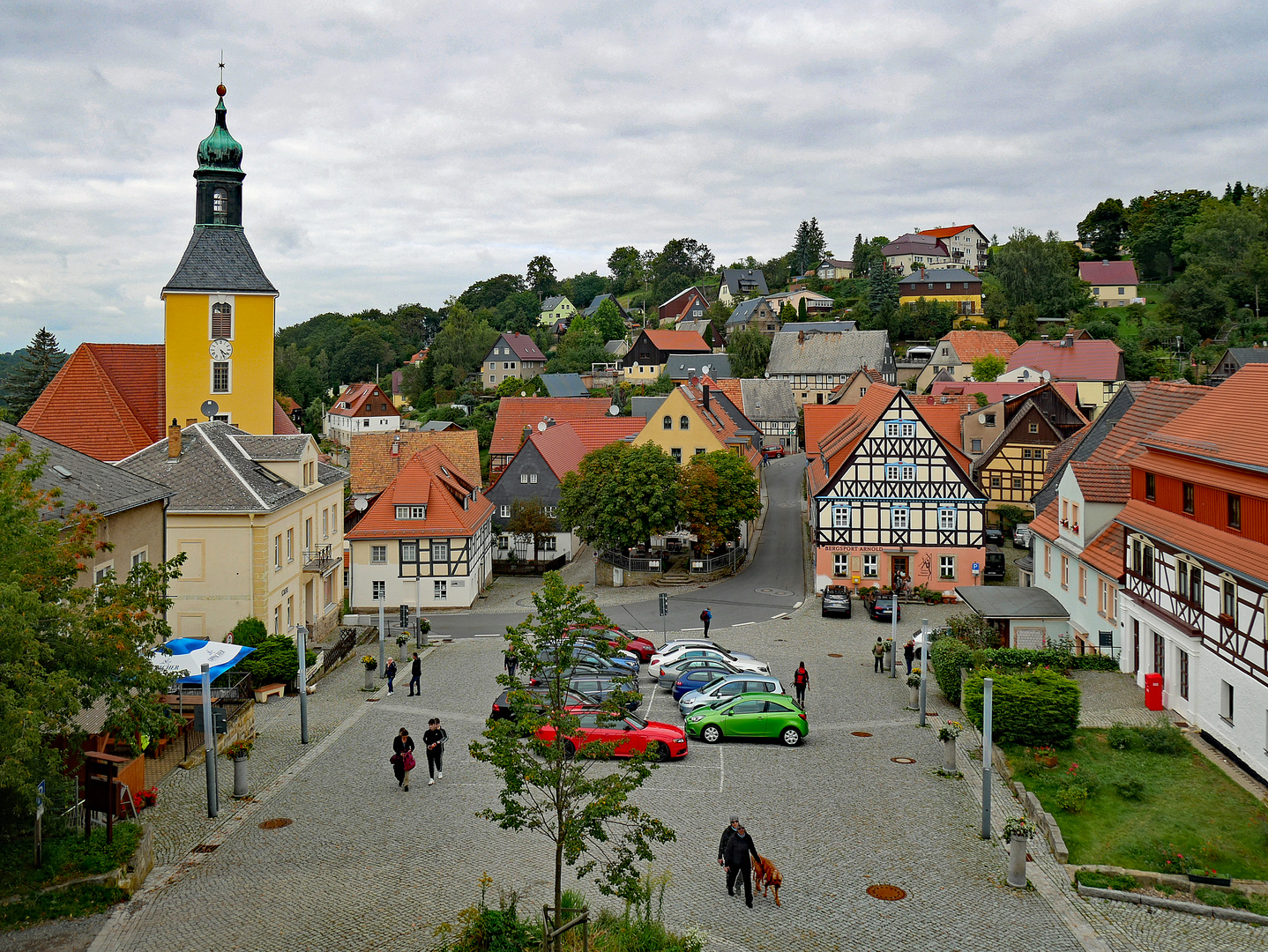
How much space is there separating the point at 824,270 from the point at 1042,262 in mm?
52644

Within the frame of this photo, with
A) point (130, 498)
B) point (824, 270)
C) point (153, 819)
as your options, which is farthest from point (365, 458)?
point (824, 270)

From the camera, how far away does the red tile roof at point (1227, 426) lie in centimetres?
2278

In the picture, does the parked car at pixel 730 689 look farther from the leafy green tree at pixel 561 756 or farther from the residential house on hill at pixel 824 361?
the residential house on hill at pixel 824 361

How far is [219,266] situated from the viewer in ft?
146

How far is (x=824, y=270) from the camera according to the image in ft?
544

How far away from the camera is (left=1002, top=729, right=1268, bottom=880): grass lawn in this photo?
16766 millimetres

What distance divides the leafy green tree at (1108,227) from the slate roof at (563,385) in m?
78.2

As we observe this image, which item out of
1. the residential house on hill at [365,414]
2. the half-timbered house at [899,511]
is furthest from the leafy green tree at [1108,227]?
the half-timbered house at [899,511]

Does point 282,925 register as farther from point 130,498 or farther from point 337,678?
point 337,678

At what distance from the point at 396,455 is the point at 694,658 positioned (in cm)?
3353

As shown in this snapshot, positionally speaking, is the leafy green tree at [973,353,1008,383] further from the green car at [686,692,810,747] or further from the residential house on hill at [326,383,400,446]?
the green car at [686,692,810,747]

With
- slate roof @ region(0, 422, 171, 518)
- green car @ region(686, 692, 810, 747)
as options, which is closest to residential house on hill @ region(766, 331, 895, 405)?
green car @ region(686, 692, 810, 747)

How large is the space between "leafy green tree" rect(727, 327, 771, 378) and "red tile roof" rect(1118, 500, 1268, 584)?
82.8m

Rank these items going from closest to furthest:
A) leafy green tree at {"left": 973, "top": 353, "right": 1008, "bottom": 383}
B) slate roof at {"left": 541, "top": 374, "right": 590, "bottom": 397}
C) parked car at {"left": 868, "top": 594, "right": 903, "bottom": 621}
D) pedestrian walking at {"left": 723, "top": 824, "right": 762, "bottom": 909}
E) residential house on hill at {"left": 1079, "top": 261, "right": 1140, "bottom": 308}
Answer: pedestrian walking at {"left": 723, "top": 824, "right": 762, "bottom": 909} → parked car at {"left": 868, "top": 594, "right": 903, "bottom": 621} → leafy green tree at {"left": 973, "top": 353, "right": 1008, "bottom": 383} → slate roof at {"left": 541, "top": 374, "right": 590, "bottom": 397} → residential house on hill at {"left": 1079, "top": 261, "right": 1140, "bottom": 308}
